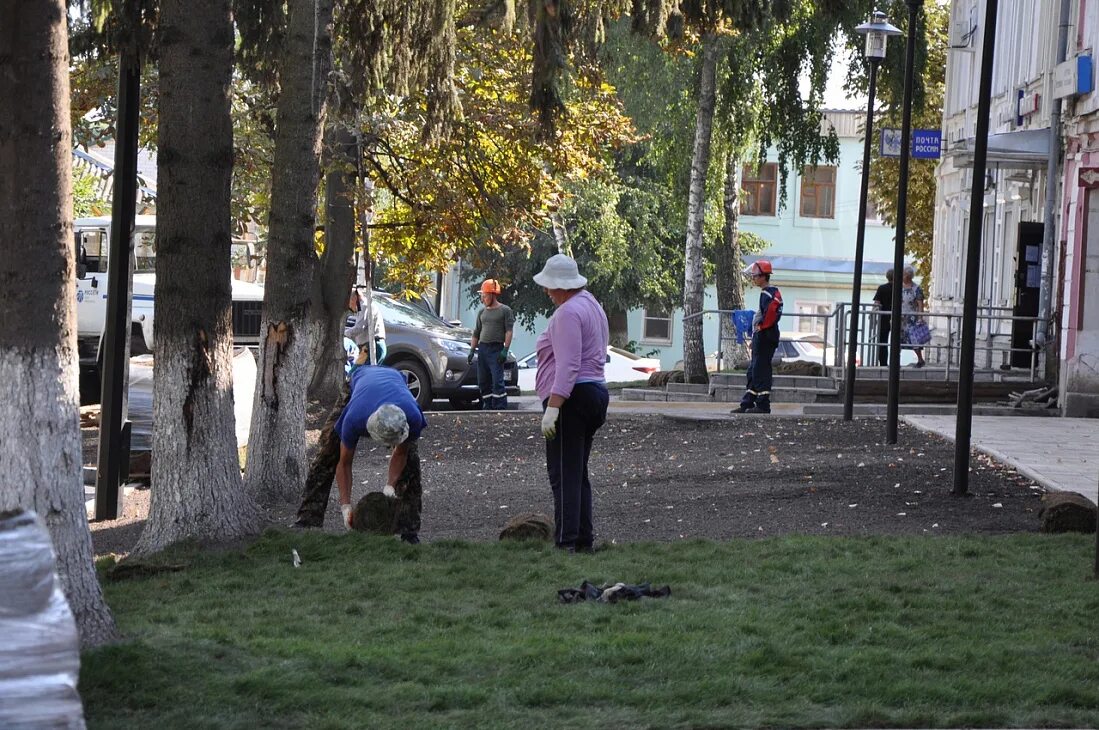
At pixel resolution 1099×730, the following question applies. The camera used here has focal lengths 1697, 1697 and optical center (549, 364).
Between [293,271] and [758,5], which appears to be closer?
[758,5]

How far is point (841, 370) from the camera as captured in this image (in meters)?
23.7

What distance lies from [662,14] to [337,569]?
166 inches

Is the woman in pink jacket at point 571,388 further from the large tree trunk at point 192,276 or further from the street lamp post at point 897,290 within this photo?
the street lamp post at point 897,290

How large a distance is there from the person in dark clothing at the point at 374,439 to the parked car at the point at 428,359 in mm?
13497

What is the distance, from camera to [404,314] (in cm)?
2497

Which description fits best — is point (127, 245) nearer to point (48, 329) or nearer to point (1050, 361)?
point (48, 329)

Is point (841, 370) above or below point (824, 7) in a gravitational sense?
below

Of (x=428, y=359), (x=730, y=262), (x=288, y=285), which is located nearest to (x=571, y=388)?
(x=288, y=285)

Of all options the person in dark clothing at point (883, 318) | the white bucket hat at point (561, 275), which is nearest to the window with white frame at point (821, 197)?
the person in dark clothing at point (883, 318)

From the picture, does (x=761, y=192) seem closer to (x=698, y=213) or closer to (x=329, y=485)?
(x=698, y=213)

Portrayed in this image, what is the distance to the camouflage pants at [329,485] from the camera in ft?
33.2

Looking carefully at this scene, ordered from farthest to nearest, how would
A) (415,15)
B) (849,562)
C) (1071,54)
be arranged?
(1071,54), (415,15), (849,562)

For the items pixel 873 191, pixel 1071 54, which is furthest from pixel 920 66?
pixel 873 191

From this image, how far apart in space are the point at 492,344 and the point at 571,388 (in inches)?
528
